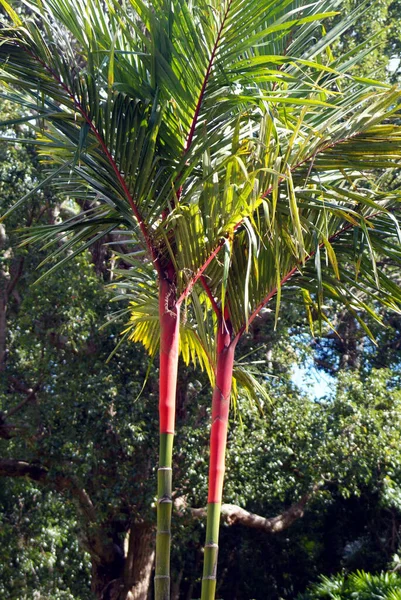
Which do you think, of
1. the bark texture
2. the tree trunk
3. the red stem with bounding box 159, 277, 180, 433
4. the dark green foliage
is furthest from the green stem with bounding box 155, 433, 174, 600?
the tree trunk

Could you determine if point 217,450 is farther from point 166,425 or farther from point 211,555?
point 211,555

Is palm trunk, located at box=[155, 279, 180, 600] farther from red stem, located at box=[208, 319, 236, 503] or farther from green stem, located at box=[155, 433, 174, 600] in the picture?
red stem, located at box=[208, 319, 236, 503]

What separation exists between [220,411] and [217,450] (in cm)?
16

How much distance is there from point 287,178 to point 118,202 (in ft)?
2.49

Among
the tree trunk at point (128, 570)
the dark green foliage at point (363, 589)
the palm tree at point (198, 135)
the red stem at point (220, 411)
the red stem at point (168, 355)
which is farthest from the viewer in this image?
the tree trunk at point (128, 570)

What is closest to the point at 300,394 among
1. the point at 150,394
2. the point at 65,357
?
the point at 150,394

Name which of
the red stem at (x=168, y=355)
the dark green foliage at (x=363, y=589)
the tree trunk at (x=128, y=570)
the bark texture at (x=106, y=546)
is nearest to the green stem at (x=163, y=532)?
the red stem at (x=168, y=355)

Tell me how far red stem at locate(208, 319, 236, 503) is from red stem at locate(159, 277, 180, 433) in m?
0.23

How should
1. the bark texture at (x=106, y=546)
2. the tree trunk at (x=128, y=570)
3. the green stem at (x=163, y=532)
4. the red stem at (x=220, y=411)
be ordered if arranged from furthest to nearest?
the tree trunk at (x=128, y=570), the bark texture at (x=106, y=546), the red stem at (x=220, y=411), the green stem at (x=163, y=532)

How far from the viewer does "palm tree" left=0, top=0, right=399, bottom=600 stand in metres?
2.97

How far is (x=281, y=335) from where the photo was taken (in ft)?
34.8

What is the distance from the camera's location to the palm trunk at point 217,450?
3260 millimetres

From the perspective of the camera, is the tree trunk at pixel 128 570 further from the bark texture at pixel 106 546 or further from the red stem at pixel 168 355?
the red stem at pixel 168 355

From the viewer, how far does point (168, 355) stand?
10.8 feet
